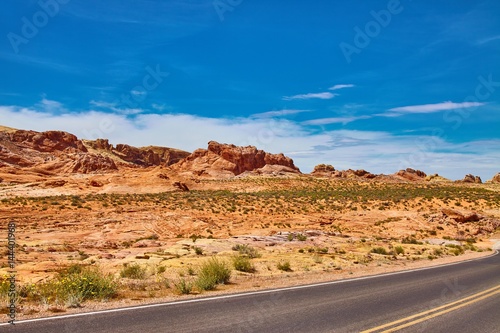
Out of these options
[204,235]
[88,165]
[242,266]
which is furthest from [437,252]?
[88,165]

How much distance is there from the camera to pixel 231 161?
4906 inches

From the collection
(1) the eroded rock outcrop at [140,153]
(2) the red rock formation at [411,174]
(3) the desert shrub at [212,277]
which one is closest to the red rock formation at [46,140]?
(1) the eroded rock outcrop at [140,153]

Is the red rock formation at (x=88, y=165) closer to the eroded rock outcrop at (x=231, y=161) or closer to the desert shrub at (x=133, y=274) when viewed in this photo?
the eroded rock outcrop at (x=231, y=161)

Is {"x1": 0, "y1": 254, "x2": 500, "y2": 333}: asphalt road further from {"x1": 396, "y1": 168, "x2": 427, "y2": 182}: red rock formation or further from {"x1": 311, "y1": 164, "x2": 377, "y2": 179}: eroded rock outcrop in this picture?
{"x1": 396, "y1": 168, "x2": 427, "y2": 182}: red rock formation

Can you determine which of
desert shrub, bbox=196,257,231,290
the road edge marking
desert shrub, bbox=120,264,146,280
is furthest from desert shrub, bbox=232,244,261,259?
the road edge marking

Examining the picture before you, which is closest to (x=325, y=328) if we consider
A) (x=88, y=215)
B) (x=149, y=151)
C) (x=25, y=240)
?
(x=25, y=240)

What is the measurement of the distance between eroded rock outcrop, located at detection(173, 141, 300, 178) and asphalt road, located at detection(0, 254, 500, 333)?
3983 inches

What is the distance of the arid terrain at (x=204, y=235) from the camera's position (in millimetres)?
13531

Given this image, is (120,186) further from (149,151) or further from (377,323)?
(149,151)

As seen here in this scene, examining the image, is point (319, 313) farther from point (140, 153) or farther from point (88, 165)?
point (140, 153)

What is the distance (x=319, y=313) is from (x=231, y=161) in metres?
116

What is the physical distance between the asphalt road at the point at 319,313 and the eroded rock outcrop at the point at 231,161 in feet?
332

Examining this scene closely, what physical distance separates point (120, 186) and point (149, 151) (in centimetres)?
11213

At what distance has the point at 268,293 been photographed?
441 inches
